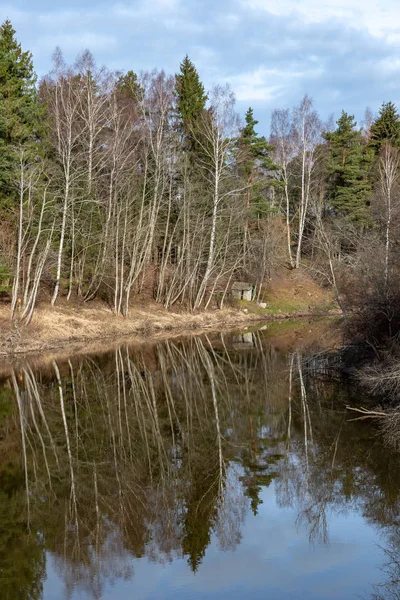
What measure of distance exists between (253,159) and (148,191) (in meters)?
11.8

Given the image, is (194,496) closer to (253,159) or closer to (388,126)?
(253,159)

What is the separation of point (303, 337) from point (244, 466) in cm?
1869

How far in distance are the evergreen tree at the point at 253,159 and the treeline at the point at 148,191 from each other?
114 mm

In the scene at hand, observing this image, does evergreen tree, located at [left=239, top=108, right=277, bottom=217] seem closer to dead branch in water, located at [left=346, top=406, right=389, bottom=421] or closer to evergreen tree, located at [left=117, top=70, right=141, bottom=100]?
evergreen tree, located at [left=117, top=70, right=141, bottom=100]

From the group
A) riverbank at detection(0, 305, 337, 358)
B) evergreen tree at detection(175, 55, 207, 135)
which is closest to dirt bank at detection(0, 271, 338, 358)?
riverbank at detection(0, 305, 337, 358)

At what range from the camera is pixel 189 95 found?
43.4 metres

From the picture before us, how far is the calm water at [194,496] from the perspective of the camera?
790 centimetres

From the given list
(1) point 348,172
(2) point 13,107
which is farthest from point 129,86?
(1) point 348,172

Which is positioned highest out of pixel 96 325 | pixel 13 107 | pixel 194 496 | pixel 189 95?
pixel 189 95

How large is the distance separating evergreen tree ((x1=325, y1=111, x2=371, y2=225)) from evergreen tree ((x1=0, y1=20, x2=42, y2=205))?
26.8 m

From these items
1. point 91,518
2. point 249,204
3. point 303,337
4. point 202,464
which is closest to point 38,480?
point 91,518

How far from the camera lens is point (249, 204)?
45.1 m

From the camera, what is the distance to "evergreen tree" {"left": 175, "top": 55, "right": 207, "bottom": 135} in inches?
1681

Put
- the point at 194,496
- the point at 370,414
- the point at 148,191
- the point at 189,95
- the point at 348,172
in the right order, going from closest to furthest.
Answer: the point at 194,496 < the point at 370,414 < the point at 148,191 < the point at 189,95 < the point at 348,172
